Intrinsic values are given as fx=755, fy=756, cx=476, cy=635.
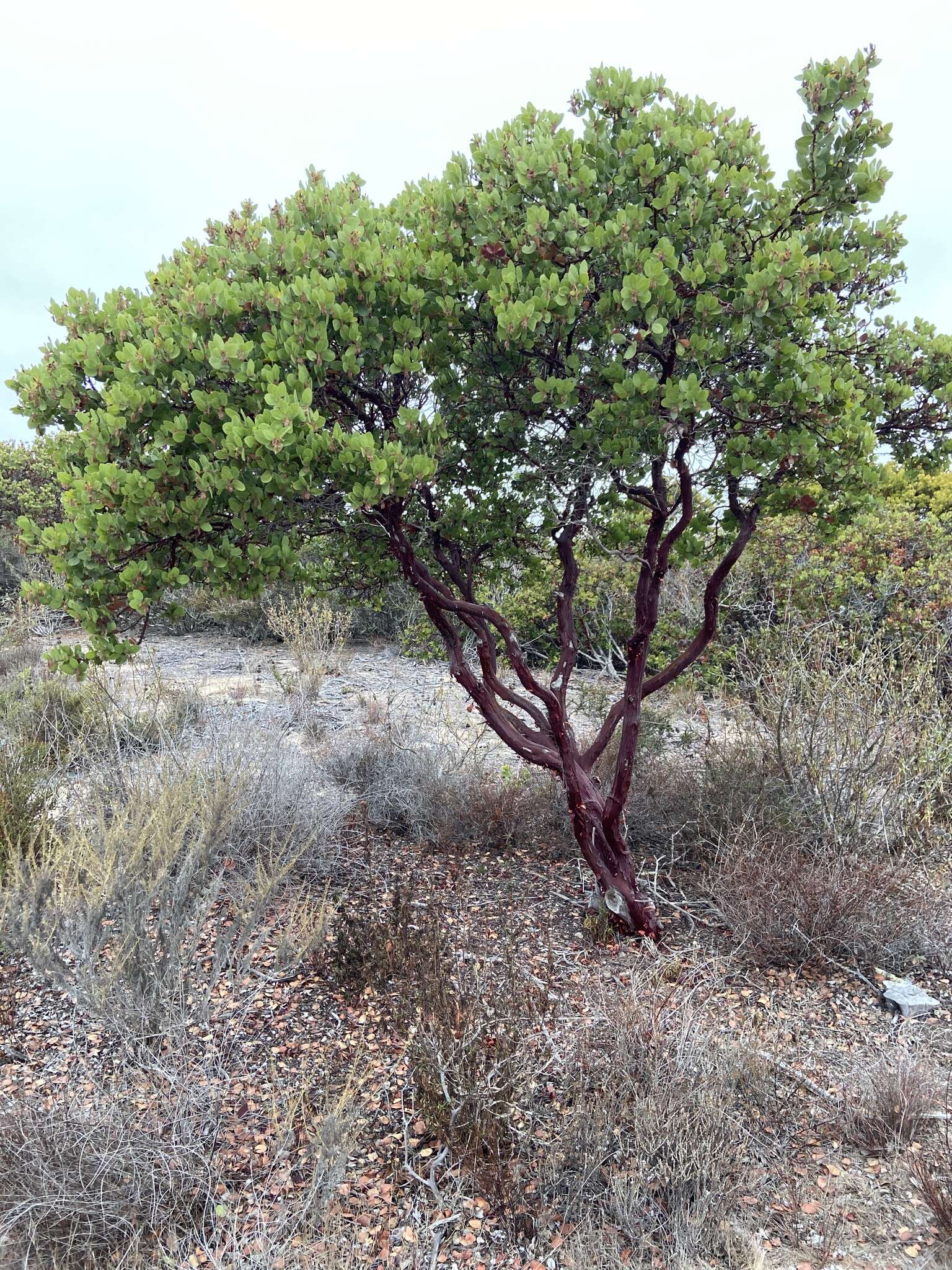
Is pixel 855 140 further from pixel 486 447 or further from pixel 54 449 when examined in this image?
pixel 54 449

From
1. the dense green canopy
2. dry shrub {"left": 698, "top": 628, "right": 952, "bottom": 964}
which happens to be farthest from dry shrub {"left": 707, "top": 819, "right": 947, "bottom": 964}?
the dense green canopy

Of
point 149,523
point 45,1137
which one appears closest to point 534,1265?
point 45,1137

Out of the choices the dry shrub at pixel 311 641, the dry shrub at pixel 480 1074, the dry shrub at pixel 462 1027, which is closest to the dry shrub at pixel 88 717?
the dry shrub at pixel 311 641

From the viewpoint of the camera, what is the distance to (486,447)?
3422mm

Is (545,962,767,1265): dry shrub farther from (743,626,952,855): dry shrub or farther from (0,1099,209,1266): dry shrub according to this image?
(743,626,952,855): dry shrub

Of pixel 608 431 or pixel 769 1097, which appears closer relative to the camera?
pixel 769 1097

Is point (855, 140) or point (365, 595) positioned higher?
point (855, 140)

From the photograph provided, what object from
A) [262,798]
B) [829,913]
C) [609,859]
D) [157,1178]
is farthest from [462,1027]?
[262,798]

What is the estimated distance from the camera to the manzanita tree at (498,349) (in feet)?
8.54

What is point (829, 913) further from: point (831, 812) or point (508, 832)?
point (508, 832)

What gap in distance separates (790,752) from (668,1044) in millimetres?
2234

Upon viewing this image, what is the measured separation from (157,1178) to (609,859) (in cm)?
221

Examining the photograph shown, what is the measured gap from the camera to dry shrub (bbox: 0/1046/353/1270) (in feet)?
6.43

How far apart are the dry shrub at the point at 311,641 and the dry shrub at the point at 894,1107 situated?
561 cm
